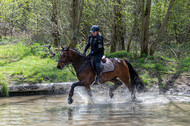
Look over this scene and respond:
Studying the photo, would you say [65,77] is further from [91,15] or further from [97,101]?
[91,15]

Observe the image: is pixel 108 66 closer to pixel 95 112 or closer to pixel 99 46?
pixel 99 46

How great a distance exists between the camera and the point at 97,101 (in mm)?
9188

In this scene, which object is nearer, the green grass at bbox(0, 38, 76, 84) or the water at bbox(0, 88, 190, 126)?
the water at bbox(0, 88, 190, 126)

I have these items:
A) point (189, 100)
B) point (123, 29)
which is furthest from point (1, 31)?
point (189, 100)

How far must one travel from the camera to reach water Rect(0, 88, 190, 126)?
5.79 meters

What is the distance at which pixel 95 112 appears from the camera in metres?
6.99

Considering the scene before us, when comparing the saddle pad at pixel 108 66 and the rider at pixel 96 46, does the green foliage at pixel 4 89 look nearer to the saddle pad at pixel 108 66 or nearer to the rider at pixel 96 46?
the rider at pixel 96 46

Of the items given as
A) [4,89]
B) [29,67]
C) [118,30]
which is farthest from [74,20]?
[4,89]

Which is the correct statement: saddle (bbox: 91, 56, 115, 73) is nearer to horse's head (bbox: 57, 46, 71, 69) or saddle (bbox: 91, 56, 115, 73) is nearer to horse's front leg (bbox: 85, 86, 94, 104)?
horse's front leg (bbox: 85, 86, 94, 104)

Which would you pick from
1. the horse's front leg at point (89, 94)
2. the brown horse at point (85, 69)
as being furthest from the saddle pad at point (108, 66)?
the horse's front leg at point (89, 94)

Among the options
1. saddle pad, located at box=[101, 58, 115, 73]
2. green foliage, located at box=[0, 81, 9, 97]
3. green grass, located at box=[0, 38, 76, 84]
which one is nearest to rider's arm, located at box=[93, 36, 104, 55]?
saddle pad, located at box=[101, 58, 115, 73]

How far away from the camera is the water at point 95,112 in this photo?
19.0 ft

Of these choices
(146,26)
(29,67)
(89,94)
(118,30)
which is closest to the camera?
(89,94)

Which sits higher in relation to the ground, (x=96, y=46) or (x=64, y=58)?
(x=96, y=46)
